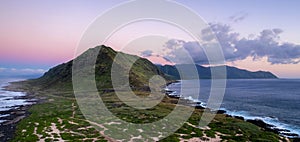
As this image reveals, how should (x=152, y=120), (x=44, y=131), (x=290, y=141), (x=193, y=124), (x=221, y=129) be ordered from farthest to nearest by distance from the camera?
(x=152, y=120), (x=193, y=124), (x=221, y=129), (x=44, y=131), (x=290, y=141)

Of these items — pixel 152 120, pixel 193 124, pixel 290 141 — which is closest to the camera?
pixel 290 141

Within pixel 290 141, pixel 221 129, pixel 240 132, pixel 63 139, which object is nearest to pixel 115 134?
pixel 63 139

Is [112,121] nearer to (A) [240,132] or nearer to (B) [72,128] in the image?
(B) [72,128]

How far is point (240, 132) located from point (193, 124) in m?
13.8

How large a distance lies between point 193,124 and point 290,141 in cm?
2525

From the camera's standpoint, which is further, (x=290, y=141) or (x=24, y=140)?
(x=290, y=141)

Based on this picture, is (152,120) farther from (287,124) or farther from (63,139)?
(287,124)

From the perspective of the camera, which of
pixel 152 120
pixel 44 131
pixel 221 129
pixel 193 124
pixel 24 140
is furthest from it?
pixel 152 120

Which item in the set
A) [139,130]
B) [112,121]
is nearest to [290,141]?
[139,130]

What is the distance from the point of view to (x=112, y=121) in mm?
71875

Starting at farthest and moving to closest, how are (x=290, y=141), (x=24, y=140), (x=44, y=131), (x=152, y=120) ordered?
(x=152, y=120), (x=44, y=131), (x=290, y=141), (x=24, y=140)

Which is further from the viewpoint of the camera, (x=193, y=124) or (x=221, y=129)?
(x=193, y=124)

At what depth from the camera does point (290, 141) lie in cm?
5416

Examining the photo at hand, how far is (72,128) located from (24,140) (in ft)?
44.0
